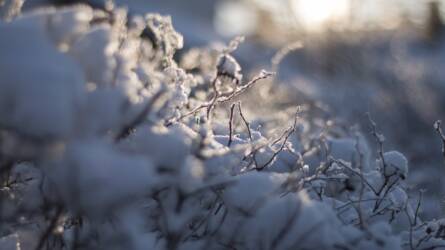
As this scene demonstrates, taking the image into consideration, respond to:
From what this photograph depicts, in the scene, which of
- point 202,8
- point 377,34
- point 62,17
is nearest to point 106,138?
point 62,17

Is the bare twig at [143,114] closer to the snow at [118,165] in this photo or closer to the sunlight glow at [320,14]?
the snow at [118,165]

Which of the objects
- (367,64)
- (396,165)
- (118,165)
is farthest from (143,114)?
(367,64)

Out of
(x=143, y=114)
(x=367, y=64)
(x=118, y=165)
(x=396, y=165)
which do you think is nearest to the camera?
(x=118, y=165)

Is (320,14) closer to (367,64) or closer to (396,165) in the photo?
(367,64)

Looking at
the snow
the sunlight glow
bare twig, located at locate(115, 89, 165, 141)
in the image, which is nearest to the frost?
the snow

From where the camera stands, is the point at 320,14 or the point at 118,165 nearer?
the point at 118,165

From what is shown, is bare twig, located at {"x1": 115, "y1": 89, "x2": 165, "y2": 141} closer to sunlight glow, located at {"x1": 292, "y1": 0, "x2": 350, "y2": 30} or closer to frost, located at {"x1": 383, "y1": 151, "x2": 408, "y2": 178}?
Result: frost, located at {"x1": 383, "y1": 151, "x2": 408, "y2": 178}

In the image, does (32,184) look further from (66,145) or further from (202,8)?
(202,8)

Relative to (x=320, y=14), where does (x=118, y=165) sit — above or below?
below
